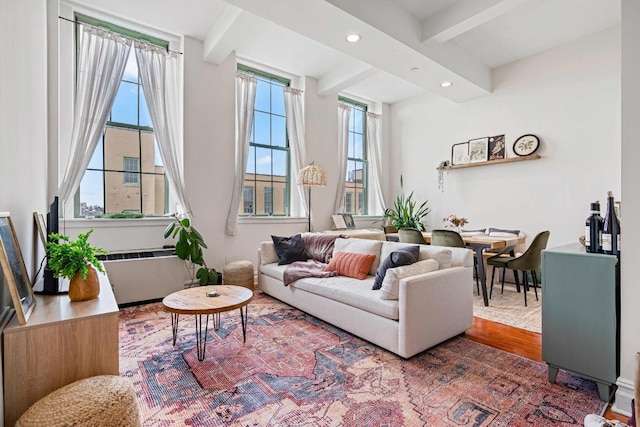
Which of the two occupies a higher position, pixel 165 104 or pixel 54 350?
pixel 165 104

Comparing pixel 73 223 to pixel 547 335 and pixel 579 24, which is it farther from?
pixel 579 24

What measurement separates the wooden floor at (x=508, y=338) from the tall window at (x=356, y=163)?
3.71 meters

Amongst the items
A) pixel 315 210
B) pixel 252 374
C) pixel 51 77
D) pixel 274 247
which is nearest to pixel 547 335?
pixel 252 374

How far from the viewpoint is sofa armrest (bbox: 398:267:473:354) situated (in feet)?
7.79

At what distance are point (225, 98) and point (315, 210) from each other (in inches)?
92.9

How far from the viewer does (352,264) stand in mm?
3438

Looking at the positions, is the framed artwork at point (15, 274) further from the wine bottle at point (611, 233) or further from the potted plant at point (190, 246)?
the wine bottle at point (611, 233)

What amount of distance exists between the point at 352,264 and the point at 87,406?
2.54 meters

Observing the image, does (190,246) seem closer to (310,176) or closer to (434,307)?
(310,176)

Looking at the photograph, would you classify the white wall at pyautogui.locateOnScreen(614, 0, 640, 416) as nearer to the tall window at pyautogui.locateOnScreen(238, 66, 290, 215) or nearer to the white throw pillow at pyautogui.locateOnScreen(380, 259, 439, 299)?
the white throw pillow at pyautogui.locateOnScreen(380, 259, 439, 299)

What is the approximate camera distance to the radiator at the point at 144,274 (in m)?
3.64

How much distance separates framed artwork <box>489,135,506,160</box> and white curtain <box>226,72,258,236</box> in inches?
155

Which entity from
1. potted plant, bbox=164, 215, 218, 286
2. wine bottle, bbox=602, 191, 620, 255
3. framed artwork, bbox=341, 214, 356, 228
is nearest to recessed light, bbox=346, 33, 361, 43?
wine bottle, bbox=602, 191, 620, 255

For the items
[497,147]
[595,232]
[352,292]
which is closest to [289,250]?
[352,292]
